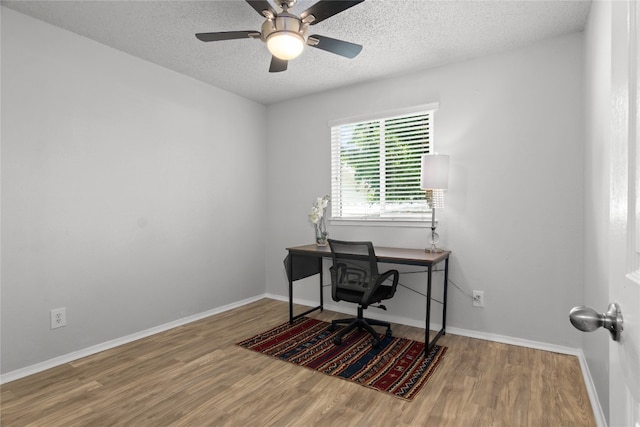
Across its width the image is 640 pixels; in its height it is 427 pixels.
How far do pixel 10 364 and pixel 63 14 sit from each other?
2.40 metres

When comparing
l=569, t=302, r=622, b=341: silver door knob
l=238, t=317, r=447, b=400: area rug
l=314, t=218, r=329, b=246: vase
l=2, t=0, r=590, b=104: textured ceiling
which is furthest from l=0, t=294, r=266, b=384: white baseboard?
l=569, t=302, r=622, b=341: silver door knob

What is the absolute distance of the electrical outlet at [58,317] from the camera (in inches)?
101

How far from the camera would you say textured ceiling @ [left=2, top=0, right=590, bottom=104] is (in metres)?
2.32

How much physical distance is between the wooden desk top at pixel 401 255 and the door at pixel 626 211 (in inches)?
77.3

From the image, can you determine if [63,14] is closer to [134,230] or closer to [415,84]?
[134,230]

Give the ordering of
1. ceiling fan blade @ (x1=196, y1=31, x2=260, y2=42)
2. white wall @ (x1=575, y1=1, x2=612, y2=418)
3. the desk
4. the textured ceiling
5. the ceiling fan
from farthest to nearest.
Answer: the desk
the textured ceiling
ceiling fan blade @ (x1=196, y1=31, x2=260, y2=42)
the ceiling fan
white wall @ (x1=575, y1=1, x2=612, y2=418)

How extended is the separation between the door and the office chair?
2045 mm

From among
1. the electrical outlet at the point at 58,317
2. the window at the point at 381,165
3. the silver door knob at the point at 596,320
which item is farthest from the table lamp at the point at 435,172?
the electrical outlet at the point at 58,317

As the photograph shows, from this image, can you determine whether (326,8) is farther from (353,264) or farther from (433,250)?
(433,250)

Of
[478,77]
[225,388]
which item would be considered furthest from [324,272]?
[478,77]

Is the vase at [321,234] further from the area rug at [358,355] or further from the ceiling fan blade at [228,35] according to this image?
the ceiling fan blade at [228,35]

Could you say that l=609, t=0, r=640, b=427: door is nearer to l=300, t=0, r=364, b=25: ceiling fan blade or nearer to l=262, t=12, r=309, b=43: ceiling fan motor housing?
l=300, t=0, r=364, b=25: ceiling fan blade

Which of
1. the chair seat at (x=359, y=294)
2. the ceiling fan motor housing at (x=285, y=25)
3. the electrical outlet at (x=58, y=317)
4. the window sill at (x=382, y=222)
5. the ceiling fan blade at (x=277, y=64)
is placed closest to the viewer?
the ceiling fan motor housing at (x=285, y=25)

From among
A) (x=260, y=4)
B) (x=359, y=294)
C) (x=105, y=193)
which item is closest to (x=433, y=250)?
(x=359, y=294)
